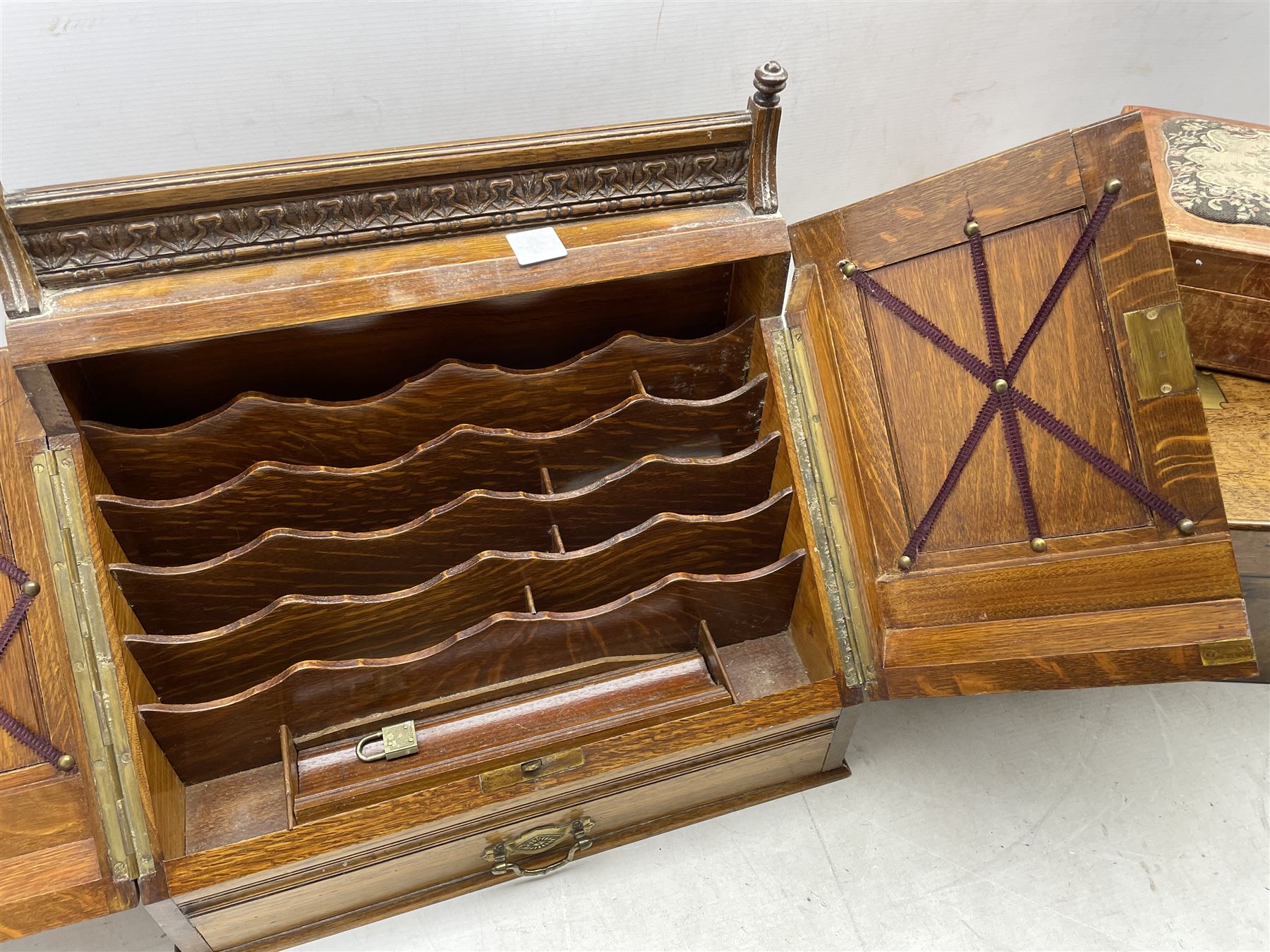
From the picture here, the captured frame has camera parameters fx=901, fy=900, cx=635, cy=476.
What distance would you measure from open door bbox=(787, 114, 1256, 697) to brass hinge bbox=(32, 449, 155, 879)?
3.08 ft

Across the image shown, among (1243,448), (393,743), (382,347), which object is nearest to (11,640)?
(393,743)

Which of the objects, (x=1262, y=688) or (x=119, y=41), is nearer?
(x=119, y=41)

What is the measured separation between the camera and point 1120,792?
4.82 ft

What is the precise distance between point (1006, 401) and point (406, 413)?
0.82 metres

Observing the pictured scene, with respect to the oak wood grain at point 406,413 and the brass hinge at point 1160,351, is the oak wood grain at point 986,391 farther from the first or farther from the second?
the oak wood grain at point 406,413

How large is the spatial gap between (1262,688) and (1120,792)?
15.6 inches

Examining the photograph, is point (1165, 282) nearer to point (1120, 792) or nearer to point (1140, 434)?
point (1140, 434)

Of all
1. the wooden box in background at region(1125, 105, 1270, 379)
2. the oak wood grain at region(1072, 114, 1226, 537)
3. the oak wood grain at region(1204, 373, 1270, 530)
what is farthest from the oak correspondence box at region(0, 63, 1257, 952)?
the wooden box in background at region(1125, 105, 1270, 379)

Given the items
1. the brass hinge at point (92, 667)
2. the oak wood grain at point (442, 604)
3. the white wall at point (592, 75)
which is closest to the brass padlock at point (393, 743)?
the oak wood grain at point (442, 604)

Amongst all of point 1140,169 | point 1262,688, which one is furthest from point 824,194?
point 1262,688

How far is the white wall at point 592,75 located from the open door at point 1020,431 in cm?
60

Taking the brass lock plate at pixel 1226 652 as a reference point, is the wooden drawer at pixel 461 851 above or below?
below

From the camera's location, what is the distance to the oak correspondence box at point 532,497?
1070 mm

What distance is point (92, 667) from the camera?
1.08 m
